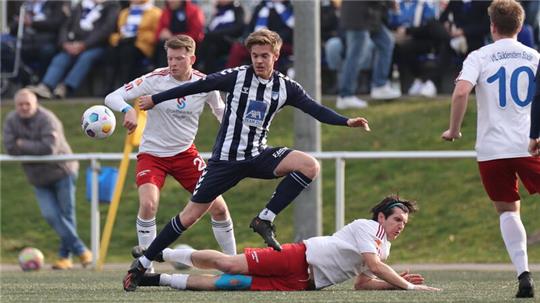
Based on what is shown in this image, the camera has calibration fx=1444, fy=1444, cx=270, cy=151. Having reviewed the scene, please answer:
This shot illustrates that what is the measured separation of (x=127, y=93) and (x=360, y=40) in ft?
26.7

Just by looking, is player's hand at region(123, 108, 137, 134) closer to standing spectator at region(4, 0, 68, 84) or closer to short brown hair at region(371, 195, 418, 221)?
short brown hair at region(371, 195, 418, 221)

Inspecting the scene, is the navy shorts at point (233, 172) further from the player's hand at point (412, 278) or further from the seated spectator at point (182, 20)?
the seated spectator at point (182, 20)

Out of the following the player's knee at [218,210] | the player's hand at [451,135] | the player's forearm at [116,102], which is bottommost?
the player's knee at [218,210]

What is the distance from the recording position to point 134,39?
20719mm

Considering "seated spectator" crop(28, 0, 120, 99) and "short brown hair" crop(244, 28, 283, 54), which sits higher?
"short brown hair" crop(244, 28, 283, 54)

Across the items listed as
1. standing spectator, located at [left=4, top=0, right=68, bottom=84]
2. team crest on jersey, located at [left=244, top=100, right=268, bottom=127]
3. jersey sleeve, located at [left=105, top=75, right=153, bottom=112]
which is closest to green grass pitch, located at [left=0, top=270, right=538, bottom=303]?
team crest on jersey, located at [left=244, top=100, right=268, bottom=127]

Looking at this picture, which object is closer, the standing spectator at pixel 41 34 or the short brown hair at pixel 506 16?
the short brown hair at pixel 506 16

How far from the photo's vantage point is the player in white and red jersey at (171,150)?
11.7 metres

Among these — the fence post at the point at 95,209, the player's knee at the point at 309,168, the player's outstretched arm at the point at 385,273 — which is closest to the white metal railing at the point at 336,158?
the fence post at the point at 95,209

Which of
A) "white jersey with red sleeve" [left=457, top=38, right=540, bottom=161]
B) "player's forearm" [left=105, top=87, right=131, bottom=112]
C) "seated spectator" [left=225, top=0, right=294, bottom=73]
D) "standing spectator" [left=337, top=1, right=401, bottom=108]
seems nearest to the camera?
"white jersey with red sleeve" [left=457, top=38, right=540, bottom=161]

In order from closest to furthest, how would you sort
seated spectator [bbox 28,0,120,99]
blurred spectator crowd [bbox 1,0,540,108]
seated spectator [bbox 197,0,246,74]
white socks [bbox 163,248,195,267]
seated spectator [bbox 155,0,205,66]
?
white socks [bbox 163,248,195,267], blurred spectator crowd [bbox 1,0,540,108], seated spectator [bbox 155,0,205,66], seated spectator [bbox 197,0,246,74], seated spectator [bbox 28,0,120,99]

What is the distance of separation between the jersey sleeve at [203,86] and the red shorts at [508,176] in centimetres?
198

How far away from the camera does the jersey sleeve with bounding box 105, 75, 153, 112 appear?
35.7 ft

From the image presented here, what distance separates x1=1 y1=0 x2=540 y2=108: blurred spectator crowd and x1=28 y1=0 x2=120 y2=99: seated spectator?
0.6 inches
